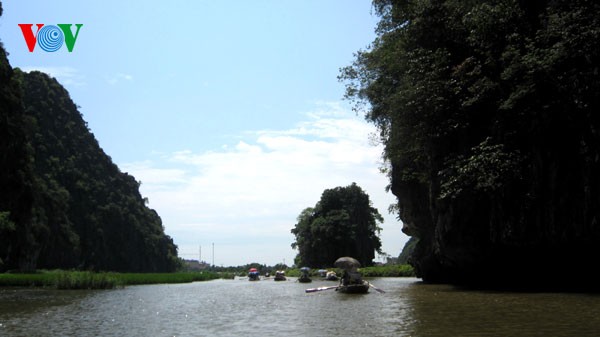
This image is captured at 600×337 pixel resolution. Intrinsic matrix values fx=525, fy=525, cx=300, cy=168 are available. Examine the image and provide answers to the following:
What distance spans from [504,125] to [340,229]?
5861 centimetres

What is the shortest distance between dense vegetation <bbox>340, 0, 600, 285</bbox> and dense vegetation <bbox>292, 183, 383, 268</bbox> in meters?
49.9

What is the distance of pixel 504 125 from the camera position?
2311 centimetres

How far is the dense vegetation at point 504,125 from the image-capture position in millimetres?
19609

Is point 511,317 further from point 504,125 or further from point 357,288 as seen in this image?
point 357,288

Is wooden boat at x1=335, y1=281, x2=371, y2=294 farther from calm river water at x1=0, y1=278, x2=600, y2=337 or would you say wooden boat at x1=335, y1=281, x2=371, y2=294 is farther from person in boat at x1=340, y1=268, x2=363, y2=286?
calm river water at x1=0, y1=278, x2=600, y2=337

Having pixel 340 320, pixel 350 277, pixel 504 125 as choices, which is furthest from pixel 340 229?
pixel 340 320

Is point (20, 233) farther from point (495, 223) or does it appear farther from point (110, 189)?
point (110, 189)

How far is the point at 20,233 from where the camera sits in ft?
180

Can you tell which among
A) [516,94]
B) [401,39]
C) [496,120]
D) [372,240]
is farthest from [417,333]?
[372,240]

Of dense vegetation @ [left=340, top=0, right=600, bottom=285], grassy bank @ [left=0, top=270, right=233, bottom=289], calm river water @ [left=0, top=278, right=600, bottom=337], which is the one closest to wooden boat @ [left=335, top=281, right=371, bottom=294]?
dense vegetation @ [left=340, top=0, right=600, bottom=285]

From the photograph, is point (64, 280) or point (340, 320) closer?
point (340, 320)

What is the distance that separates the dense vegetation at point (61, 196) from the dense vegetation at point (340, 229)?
35.2 meters

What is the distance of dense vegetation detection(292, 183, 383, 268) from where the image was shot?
81.1m

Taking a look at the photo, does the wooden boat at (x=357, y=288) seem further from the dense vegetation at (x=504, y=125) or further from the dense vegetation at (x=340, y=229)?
the dense vegetation at (x=340, y=229)
